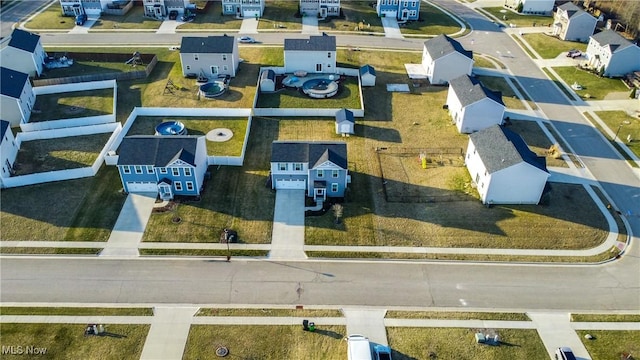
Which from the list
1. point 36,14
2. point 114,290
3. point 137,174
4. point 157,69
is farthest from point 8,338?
point 36,14

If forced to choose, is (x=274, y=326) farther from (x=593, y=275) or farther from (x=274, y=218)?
(x=593, y=275)

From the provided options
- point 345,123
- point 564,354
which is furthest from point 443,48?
point 564,354

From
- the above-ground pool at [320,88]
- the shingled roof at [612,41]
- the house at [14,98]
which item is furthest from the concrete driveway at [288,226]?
the shingled roof at [612,41]

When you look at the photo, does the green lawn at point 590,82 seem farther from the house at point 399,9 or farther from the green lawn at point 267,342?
the green lawn at point 267,342

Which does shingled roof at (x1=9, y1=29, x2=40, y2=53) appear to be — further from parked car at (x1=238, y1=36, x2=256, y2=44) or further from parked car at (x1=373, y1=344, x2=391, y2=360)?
parked car at (x1=373, y1=344, x2=391, y2=360)

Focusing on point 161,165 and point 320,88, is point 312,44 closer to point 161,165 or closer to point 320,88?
point 320,88
